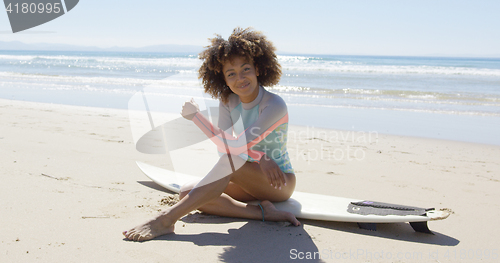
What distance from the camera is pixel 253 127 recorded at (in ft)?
7.63

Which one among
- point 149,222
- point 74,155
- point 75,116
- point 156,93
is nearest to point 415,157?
point 149,222

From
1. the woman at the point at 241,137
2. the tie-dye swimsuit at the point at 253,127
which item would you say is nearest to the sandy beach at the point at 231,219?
the woman at the point at 241,137

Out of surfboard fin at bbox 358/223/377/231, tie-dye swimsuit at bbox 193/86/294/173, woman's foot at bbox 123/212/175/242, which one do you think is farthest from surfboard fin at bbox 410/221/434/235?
woman's foot at bbox 123/212/175/242

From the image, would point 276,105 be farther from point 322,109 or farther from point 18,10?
point 18,10

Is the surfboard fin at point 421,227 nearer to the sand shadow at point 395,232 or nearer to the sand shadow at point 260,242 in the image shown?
the sand shadow at point 395,232

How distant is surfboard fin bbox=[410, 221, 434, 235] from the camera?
2.52 metres

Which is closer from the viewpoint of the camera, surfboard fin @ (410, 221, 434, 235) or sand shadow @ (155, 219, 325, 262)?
sand shadow @ (155, 219, 325, 262)

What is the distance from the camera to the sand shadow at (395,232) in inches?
96.3

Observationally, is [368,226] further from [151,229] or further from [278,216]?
[151,229]

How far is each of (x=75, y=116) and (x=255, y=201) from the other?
5149 millimetres

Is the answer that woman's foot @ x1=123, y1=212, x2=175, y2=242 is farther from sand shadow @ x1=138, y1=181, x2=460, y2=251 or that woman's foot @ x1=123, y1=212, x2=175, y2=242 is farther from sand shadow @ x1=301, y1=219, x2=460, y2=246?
sand shadow @ x1=301, y1=219, x2=460, y2=246

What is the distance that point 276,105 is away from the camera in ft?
8.13

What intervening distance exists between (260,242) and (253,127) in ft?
2.35

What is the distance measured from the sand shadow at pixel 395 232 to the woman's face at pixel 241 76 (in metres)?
1.04
